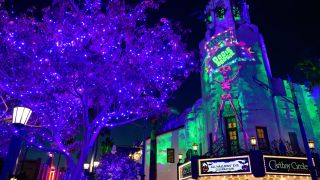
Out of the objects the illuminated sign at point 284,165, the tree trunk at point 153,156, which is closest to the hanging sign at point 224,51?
the illuminated sign at point 284,165

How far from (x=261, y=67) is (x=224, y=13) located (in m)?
7.37

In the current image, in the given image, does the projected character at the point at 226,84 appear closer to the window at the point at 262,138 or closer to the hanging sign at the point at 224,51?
the hanging sign at the point at 224,51

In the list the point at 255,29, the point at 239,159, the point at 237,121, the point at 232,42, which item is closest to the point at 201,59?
the point at 232,42

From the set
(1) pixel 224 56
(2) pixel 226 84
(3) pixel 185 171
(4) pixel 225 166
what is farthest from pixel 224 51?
(3) pixel 185 171

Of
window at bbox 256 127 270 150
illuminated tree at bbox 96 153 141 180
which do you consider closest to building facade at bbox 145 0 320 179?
window at bbox 256 127 270 150

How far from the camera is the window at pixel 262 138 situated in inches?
804

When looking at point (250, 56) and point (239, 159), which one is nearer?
point (239, 159)

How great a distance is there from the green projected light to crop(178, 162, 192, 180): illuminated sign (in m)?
9.86

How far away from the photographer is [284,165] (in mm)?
18094

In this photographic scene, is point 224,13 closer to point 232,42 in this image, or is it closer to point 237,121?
point 232,42

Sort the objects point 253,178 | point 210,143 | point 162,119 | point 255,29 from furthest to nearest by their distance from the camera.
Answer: point 162,119, point 255,29, point 210,143, point 253,178

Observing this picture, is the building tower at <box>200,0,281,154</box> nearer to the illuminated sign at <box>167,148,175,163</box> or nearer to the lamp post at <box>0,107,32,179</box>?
the illuminated sign at <box>167,148,175,163</box>

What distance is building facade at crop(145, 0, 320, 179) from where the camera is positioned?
20859 millimetres

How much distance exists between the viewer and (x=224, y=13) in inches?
1050
